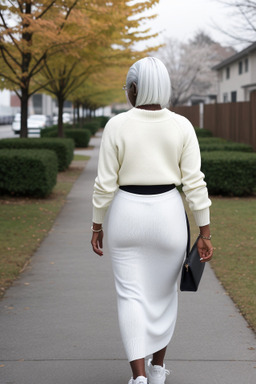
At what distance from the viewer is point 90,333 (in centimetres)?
501

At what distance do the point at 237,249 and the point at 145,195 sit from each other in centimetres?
486

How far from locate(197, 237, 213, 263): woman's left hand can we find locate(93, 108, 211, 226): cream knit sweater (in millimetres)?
108

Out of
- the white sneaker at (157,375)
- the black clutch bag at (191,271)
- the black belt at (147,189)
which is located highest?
the black belt at (147,189)

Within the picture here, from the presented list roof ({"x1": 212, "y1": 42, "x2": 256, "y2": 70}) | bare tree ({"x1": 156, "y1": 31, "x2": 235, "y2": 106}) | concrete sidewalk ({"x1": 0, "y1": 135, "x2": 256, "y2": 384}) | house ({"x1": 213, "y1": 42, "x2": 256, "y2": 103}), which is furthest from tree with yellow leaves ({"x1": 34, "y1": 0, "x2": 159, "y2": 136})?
bare tree ({"x1": 156, "y1": 31, "x2": 235, "y2": 106})

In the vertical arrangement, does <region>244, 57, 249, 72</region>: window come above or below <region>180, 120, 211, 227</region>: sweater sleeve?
above

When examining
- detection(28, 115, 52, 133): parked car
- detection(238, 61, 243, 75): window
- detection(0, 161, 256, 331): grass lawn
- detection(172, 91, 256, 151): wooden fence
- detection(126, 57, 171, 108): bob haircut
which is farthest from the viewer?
detection(28, 115, 52, 133): parked car

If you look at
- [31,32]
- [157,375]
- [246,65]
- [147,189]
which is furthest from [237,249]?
[246,65]

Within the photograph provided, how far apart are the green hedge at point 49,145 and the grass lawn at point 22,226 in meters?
1.60

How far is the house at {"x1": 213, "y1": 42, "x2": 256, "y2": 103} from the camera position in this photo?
38.1m

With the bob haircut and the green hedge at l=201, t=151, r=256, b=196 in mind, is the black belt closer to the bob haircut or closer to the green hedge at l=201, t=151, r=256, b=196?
the bob haircut

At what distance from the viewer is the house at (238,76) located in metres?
38.1

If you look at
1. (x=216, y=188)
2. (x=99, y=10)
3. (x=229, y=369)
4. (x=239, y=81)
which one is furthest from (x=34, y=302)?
(x=239, y=81)

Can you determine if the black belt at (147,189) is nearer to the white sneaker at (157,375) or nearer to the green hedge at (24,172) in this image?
the white sneaker at (157,375)

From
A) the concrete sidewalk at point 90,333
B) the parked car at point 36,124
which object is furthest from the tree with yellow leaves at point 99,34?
the parked car at point 36,124
